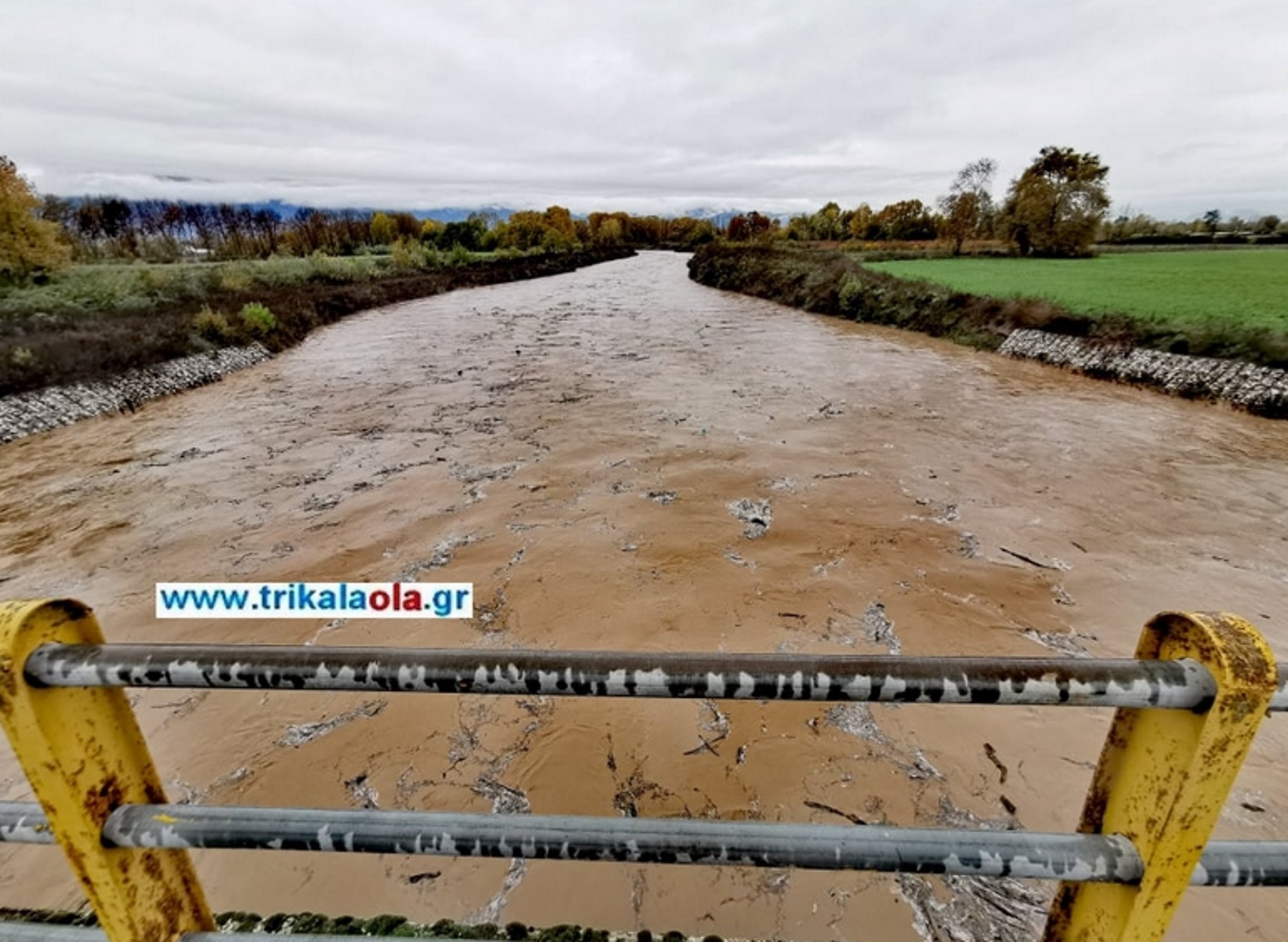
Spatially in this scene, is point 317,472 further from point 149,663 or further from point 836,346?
point 836,346

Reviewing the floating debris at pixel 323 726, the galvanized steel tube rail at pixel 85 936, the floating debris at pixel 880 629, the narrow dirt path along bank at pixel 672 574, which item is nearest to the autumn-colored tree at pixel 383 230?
the narrow dirt path along bank at pixel 672 574

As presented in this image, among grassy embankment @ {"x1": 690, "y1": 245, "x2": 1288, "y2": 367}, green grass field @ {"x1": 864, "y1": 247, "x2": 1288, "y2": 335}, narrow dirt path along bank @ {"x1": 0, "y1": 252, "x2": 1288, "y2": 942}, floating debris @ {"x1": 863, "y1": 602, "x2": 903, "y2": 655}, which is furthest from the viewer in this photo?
green grass field @ {"x1": 864, "y1": 247, "x2": 1288, "y2": 335}

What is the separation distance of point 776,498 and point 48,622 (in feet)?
29.8

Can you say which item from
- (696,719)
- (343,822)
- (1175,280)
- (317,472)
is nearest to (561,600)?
(696,719)

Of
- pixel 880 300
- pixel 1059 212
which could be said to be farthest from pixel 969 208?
pixel 880 300

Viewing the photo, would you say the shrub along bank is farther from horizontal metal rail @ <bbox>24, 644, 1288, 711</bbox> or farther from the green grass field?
horizontal metal rail @ <bbox>24, 644, 1288, 711</bbox>

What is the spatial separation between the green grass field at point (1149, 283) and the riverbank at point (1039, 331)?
33.6 inches

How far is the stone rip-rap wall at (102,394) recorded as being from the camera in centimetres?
1375

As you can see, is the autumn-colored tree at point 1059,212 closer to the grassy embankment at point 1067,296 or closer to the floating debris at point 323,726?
the grassy embankment at point 1067,296

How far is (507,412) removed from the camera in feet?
48.3

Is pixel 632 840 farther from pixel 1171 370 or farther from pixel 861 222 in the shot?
pixel 861 222

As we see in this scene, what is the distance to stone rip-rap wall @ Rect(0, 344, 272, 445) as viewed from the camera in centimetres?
1375

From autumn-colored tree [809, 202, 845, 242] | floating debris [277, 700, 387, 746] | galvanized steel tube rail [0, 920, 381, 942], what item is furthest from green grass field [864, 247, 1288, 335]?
autumn-colored tree [809, 202, 845, 242]

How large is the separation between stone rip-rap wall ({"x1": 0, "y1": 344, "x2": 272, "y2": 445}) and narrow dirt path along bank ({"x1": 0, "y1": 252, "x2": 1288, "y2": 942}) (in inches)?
18.4
